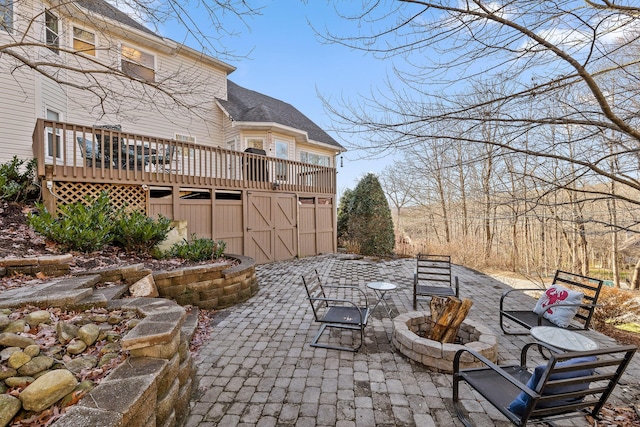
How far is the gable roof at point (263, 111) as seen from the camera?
10977 millimetres

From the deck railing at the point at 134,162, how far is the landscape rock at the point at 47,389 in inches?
192

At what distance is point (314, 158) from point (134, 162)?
27.2ft

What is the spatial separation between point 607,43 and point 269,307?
5.30 m

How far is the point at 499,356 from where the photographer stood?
315cm

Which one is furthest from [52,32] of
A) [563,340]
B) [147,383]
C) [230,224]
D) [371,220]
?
[371,220]

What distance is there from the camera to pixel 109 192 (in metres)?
6.09

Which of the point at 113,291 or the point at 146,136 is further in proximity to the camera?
the point at 146,136

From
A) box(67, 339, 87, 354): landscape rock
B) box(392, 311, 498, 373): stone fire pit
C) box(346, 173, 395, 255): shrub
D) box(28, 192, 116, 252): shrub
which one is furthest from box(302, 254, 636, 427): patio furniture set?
box(346, 173, 395, 255): shrub

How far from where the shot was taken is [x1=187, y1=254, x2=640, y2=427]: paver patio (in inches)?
86.0

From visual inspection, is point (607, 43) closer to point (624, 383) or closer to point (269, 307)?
point (624, 383)

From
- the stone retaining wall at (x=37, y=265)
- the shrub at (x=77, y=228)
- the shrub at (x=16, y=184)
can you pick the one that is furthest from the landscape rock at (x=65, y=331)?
the shrub at (x=16, y=184)

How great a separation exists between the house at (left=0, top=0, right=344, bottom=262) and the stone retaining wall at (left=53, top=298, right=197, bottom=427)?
3.55 metres

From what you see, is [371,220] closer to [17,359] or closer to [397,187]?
[397,187]

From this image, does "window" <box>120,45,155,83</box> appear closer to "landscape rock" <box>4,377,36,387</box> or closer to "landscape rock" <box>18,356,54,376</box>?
"landscape rock" <box>18,356,54,376</box>
